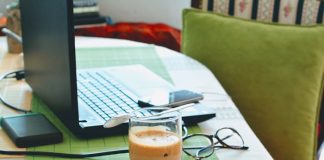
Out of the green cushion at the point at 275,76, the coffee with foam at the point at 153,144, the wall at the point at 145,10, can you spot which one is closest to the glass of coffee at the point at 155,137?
the coffee with foam at the point at 153,144

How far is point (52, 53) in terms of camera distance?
3.54ft

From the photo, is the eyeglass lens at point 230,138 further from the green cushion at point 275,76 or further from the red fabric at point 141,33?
the red fabric at point 141,33

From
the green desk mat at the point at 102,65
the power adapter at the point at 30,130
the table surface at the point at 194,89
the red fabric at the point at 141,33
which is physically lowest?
the red fabric at the point at 141,33

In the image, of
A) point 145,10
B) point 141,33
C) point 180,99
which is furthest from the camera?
point 145,10

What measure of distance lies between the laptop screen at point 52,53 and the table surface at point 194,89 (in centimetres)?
7

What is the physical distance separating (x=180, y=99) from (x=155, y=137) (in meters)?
0.30

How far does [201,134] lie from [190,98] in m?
0.14

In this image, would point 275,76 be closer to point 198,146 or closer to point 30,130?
point 198,146

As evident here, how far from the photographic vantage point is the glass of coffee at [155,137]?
0.86 meters

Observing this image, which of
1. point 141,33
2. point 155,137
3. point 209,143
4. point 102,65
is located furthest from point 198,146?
point 141,33

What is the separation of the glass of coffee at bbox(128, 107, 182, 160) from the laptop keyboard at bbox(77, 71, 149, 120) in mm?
199

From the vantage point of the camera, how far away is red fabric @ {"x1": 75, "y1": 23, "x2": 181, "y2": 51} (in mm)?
2133

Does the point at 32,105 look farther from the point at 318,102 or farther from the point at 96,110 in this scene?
the point at 318,102

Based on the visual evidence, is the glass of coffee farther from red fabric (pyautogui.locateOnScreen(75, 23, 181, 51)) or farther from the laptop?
red fabric (pyautogui.locateOnScreen(75, 23, 181, 51))
